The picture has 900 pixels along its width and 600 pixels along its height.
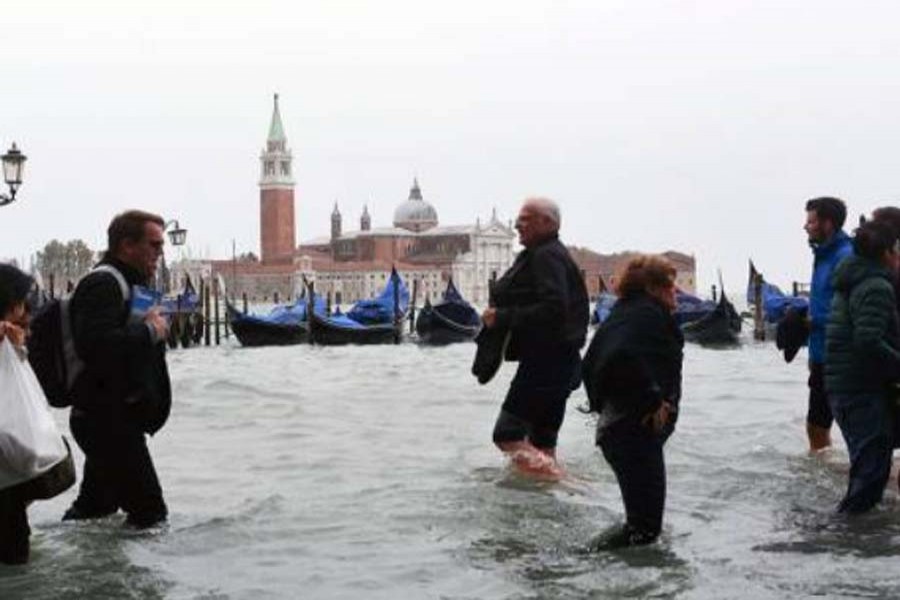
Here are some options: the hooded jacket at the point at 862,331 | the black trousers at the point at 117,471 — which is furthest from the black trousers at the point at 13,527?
the hooded jacket at the point at 862,331

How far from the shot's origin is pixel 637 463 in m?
4.50

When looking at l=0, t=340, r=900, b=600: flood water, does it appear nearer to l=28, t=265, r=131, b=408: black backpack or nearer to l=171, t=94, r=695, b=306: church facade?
l=28, t=265, r=131, b=408: black backpack

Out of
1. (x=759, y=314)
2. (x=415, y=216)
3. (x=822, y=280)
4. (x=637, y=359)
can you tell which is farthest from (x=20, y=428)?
(x=415, y=216)

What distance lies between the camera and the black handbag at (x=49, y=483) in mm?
4090

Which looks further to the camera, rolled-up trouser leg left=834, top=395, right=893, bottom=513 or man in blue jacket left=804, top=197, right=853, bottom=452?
man in blue jacket left=804, top=197, right=853, bottom=452

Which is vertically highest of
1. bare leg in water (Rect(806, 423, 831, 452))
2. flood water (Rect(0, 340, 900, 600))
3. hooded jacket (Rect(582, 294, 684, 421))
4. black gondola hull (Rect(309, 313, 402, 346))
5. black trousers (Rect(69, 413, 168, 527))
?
hooded jacket (Rect(582, 294, 684, 421))

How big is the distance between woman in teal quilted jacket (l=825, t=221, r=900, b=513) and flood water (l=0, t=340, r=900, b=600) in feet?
0.73

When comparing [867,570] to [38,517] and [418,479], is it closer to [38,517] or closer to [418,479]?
[418,479]

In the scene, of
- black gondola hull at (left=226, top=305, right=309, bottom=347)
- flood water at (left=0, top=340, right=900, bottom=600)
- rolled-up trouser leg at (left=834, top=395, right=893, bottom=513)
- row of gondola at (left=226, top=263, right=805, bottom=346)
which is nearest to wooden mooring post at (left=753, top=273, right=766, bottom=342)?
row of gondola at (left=226, top=263, right=805, bottom=346)

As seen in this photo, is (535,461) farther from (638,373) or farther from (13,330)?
(13,330)

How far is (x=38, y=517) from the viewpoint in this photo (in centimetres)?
562

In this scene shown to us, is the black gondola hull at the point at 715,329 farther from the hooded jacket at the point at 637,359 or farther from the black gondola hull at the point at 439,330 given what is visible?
the hooded jacket at the point at 637,359

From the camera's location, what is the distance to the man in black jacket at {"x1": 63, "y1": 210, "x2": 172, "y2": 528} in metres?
4.37

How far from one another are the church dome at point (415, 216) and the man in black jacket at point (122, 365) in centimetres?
15060
